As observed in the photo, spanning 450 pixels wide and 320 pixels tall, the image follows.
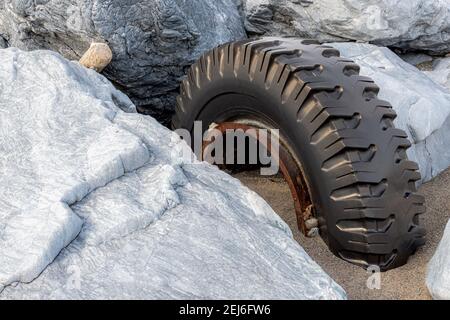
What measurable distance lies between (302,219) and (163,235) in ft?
2.11

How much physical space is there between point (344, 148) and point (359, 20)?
4.92 feet

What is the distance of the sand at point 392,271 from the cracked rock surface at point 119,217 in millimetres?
295

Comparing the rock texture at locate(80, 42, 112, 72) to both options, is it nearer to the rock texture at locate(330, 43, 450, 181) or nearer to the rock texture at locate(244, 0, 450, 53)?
the rock texture at locate(244, 0, 450, 53)

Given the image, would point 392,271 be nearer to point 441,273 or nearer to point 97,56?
point 441,273

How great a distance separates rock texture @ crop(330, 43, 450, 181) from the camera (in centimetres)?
258

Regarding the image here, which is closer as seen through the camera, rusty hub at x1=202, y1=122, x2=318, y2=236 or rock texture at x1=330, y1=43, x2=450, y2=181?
rusty hub at x1=202, y1=122, x2=318, y2=236

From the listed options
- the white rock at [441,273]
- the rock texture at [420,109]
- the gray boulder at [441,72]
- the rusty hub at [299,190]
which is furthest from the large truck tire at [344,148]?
the gray boulder at [441,72]

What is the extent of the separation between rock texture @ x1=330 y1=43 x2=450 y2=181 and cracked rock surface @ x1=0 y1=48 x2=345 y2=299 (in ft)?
3.41

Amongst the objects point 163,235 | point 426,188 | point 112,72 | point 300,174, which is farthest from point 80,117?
point 426,188

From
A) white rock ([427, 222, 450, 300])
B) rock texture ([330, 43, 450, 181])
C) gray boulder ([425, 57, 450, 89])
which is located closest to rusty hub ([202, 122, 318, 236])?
white rock ([427, 222, 450, 300])

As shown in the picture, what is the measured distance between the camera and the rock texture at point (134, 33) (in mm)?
2818

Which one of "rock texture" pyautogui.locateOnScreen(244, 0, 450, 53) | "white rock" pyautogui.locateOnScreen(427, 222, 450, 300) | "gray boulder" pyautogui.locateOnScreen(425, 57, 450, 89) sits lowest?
"white rock" pyautogui.locateOnScreen(427, 222, 450, 300)

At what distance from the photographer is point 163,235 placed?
1600 mm

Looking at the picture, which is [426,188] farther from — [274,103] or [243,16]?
[243,16]
